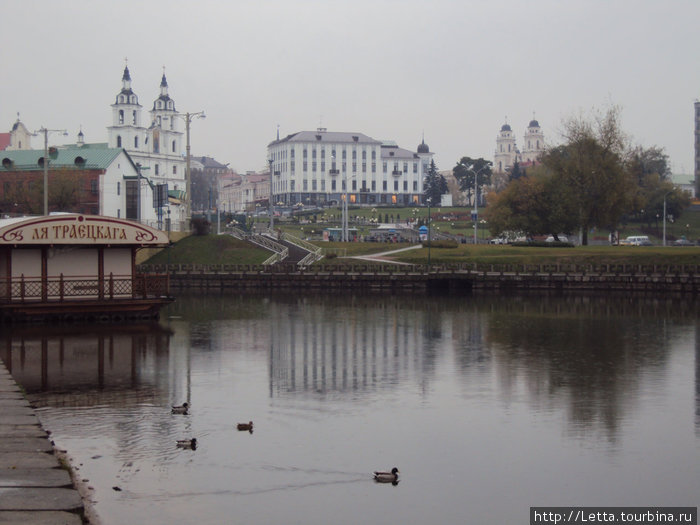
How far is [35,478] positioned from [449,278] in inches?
2485

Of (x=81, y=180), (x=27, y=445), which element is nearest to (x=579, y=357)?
(x=27, y=445)

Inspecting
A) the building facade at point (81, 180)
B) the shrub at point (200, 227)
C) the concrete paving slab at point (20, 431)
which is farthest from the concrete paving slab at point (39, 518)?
the building facade at point (81, 180)

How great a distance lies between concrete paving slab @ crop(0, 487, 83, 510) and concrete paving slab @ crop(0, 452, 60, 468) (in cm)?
155

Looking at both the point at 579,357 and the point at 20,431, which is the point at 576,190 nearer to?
the point at 579,357

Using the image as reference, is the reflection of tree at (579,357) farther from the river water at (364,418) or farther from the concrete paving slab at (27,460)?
the concrete paving slab at (27,460)

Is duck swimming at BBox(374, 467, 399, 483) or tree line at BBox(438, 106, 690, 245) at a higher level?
tree line at BBox(438, 106, 690, 245)

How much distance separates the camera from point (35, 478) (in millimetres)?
15992

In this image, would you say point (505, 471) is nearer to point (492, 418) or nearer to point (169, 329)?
point (492, 418)

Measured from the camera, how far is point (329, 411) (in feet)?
84.8

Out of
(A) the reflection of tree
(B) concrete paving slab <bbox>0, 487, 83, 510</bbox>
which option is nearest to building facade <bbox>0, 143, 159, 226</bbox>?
(A) the reflection of tree

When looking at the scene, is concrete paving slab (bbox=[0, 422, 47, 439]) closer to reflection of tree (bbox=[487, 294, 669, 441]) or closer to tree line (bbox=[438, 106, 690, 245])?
reflection of tree (bbox=[487, 294, 669, 441])

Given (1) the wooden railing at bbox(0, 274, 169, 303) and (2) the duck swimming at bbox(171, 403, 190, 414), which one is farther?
(1) the wooden railing at bbox(0, 274, 169, 303)

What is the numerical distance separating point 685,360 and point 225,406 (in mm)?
19794

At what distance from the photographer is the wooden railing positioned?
148ft
